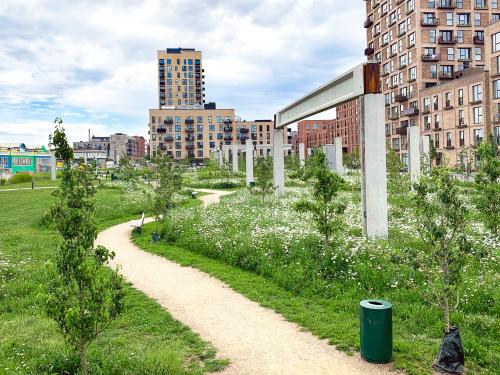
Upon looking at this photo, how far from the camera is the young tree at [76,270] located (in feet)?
18.3

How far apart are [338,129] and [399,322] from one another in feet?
338

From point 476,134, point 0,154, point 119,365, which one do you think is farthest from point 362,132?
point 0,154

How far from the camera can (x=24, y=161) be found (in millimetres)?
75875

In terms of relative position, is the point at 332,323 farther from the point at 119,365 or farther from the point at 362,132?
the point at 362,132

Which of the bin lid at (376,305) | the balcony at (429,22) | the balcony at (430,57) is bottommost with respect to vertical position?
the bin lid at (376,305)

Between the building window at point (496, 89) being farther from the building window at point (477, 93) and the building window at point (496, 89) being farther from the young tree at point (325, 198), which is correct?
the young tree at point (325, 198)

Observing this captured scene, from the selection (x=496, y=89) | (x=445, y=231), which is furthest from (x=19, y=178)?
(x=445, y=231)

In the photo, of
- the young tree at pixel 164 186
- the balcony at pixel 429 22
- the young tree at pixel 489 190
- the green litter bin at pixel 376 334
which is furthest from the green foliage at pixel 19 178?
the green litter bin at pixel 376 334

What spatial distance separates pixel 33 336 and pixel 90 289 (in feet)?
9.58

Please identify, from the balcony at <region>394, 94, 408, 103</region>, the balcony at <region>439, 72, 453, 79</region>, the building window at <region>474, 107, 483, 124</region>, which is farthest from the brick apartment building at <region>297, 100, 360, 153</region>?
the building window at <region>474, 107, 483, 124</region>

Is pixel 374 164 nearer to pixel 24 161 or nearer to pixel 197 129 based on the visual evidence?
pixel 24 161

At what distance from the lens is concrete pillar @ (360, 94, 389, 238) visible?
12336 millimetres

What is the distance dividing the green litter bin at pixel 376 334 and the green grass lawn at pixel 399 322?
0.80ft

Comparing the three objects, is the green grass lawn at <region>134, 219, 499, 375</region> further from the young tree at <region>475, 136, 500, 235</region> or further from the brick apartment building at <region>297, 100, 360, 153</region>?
the brick apartment building at <region>297, 100, 360, 153</region>
